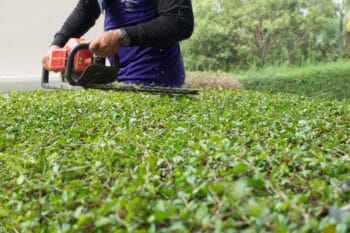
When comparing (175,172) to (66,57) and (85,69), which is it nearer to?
(85,69)

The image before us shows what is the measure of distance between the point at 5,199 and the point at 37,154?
7.9 inches

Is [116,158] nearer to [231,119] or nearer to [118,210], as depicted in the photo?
[118,210]

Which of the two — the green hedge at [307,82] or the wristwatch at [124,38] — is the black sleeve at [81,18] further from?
the green hedge at [307,82]

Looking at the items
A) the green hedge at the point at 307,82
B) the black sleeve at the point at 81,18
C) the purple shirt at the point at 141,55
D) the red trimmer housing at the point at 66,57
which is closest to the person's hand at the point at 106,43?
the red trimmer housing at the point at 66,57

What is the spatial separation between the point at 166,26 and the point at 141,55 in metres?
0.47

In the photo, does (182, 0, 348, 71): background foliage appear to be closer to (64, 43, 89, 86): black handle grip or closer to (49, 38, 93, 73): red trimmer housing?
(49, 38, 93, 73): red trimmer housing

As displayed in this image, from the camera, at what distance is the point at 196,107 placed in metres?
2.74

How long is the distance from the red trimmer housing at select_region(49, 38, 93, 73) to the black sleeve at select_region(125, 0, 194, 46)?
321 mm

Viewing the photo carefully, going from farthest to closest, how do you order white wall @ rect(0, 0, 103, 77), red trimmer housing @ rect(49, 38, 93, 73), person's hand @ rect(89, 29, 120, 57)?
white wall @ rect(0, 0, 103, 77)
red trimmer housing @ rect(49, 38, 93, 73)
person's hand @ rect(89, 29, 120, 57)

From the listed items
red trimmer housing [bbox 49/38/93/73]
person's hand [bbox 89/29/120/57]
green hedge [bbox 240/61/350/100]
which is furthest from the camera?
green hedge [bbox 240/61/350/100]

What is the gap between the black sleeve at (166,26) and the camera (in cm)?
316

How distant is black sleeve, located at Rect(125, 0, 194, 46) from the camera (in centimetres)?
316

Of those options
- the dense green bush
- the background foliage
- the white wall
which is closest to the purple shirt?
the dense green bush

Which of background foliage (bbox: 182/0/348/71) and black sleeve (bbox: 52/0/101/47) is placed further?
background foliage (bbox: 182/0/348/71)
